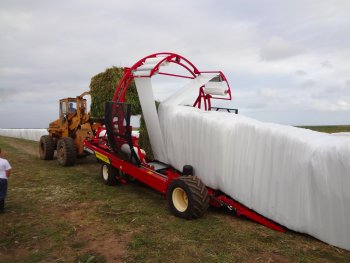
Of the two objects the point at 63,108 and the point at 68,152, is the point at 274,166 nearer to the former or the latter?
the point at 68,152

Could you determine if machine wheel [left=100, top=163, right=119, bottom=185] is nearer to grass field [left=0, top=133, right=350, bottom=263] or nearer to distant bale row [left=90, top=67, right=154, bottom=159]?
grass field [left=0, top=133, right=350, bottom=263]

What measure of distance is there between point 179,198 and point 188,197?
0.53 metres

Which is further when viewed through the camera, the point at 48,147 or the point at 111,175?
the point at 48,147

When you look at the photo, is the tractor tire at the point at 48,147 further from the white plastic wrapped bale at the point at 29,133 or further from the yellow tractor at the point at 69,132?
the white plastic wrapped bale at the point at 29,133

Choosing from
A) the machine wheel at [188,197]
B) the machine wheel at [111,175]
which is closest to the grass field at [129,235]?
the machine wheel at [188,197]

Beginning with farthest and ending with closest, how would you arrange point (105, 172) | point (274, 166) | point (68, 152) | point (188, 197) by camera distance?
point (68, 152) → point (105, 172) → point (188, 197) → point (274, 166)

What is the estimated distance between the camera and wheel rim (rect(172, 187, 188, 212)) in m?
6.58

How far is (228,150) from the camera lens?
647 cm

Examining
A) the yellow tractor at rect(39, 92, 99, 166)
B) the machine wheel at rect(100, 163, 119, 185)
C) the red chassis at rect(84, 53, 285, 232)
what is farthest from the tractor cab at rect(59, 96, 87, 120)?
the machine wheel at rect(100, 163, 119, 185)

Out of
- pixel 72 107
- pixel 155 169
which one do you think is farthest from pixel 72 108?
pixel 155 169

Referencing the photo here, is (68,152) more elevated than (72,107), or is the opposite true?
(72,107)

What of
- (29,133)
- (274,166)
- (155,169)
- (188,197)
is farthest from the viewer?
(29,133)

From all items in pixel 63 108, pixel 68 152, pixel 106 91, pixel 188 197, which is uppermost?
pixel 106 91

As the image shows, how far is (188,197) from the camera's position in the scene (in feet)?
20.3
